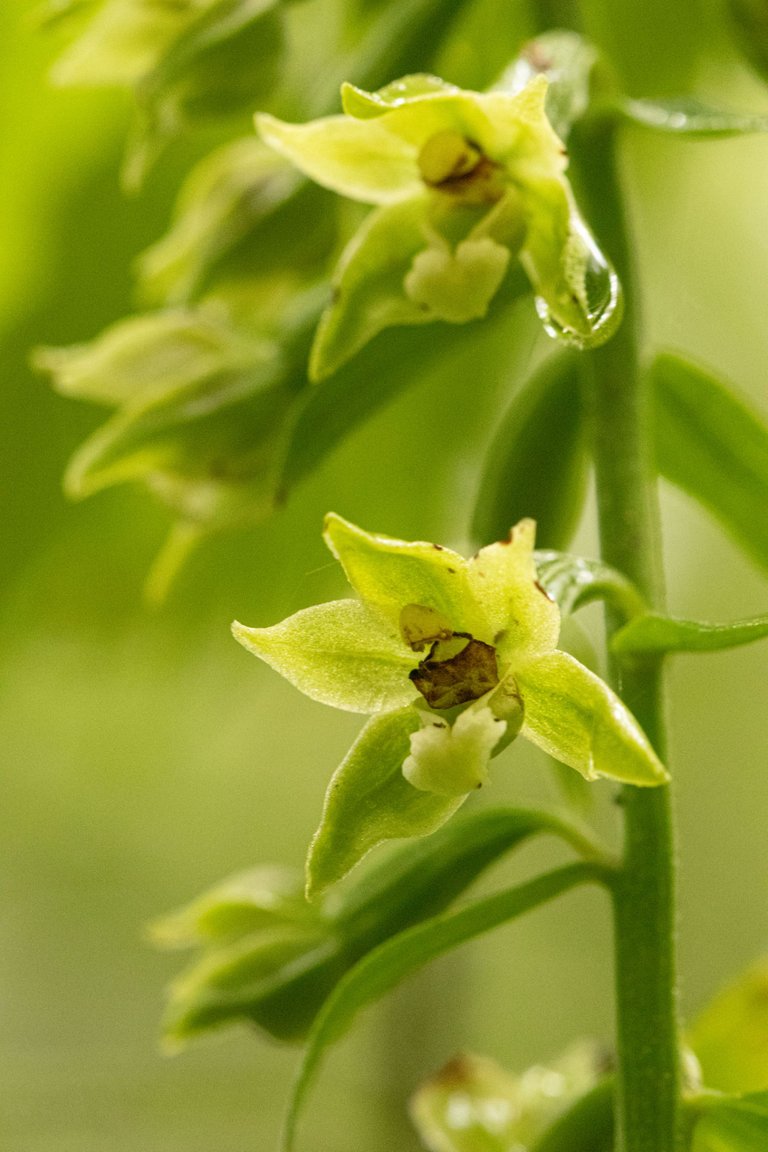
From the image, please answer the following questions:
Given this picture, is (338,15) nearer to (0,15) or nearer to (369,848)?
(0,15)

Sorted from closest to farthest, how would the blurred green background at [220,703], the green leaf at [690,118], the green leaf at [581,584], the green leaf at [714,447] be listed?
1. the green leaf at [581,584]
2. the green leaf at [690,118]
3. the green leaf at [714,447]
4. the blurred green background at [220,703]

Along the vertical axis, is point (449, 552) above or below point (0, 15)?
below

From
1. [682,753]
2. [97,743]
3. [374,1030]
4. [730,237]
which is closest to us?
[97,743]

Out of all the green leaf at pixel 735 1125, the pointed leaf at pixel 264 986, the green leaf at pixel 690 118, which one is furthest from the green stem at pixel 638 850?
the pointed leaf at pixel 264 986

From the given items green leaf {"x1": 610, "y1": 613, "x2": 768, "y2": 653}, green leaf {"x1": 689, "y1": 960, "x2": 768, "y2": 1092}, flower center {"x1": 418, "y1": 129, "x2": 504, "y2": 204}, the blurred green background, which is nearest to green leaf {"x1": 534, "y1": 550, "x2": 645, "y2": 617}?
green leaf {"x1": 610, "y1": 613, "x2": 768, "y2": 653}

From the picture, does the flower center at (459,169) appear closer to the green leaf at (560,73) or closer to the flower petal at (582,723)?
the green leaf at (560,73)

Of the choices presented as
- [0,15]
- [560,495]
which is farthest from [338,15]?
[560,495]
